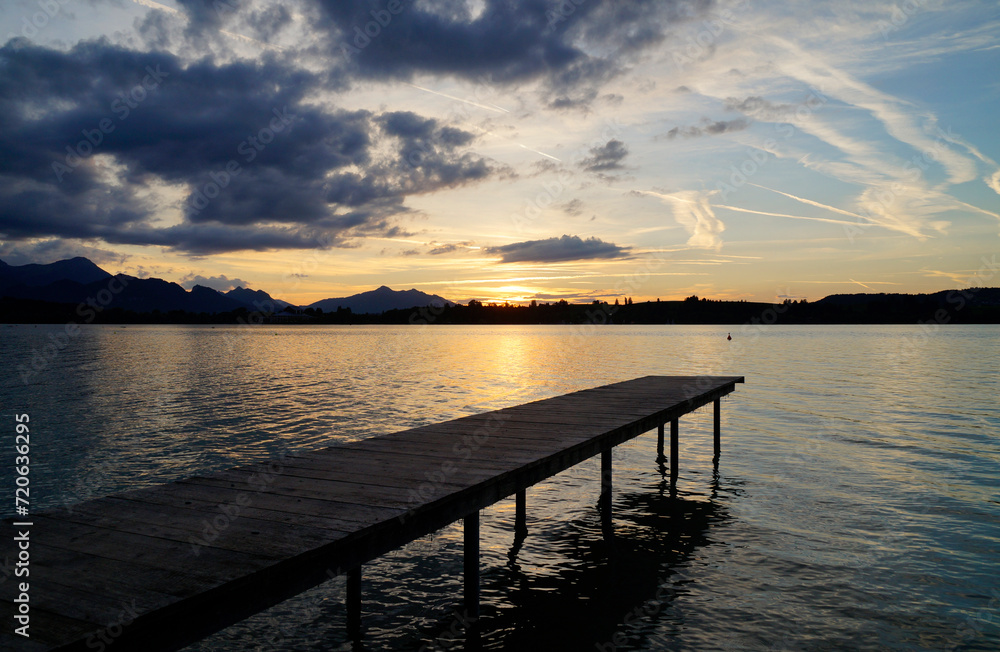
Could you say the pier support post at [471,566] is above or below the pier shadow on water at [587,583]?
above

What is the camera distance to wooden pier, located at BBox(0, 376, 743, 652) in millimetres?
3684

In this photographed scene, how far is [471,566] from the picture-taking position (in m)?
7.61

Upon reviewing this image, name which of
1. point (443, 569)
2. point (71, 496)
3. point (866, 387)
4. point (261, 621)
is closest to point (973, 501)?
point (443, 569)

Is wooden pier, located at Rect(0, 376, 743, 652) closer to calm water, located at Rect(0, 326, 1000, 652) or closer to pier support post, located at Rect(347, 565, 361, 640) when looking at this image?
pier support post, located at Rect(347, 565, 361, 640)

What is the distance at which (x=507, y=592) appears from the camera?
28.5 ft

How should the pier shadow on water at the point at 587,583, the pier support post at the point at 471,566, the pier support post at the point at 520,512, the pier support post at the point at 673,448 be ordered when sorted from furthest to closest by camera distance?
the pier support post at the point at 673,448 < the pier support post at the point at 520,512 < the pier support post at the point at 471,566 < the pier shadow on water at the point at 587,583

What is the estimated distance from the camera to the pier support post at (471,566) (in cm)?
759

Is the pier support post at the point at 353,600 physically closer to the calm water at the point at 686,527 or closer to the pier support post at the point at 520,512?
the calm water at the point at 686,527

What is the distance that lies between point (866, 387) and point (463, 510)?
121 feet

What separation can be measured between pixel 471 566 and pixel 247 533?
3.43 m

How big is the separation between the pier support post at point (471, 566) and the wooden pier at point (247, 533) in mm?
18

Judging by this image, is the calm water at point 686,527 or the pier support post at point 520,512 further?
the pier support post at point 520,512

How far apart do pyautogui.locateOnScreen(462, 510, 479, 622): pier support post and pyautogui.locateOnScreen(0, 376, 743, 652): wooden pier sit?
0.06ft

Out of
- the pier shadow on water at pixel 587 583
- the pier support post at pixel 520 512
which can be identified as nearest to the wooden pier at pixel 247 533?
the pier shadow on water at pixel 587 583
